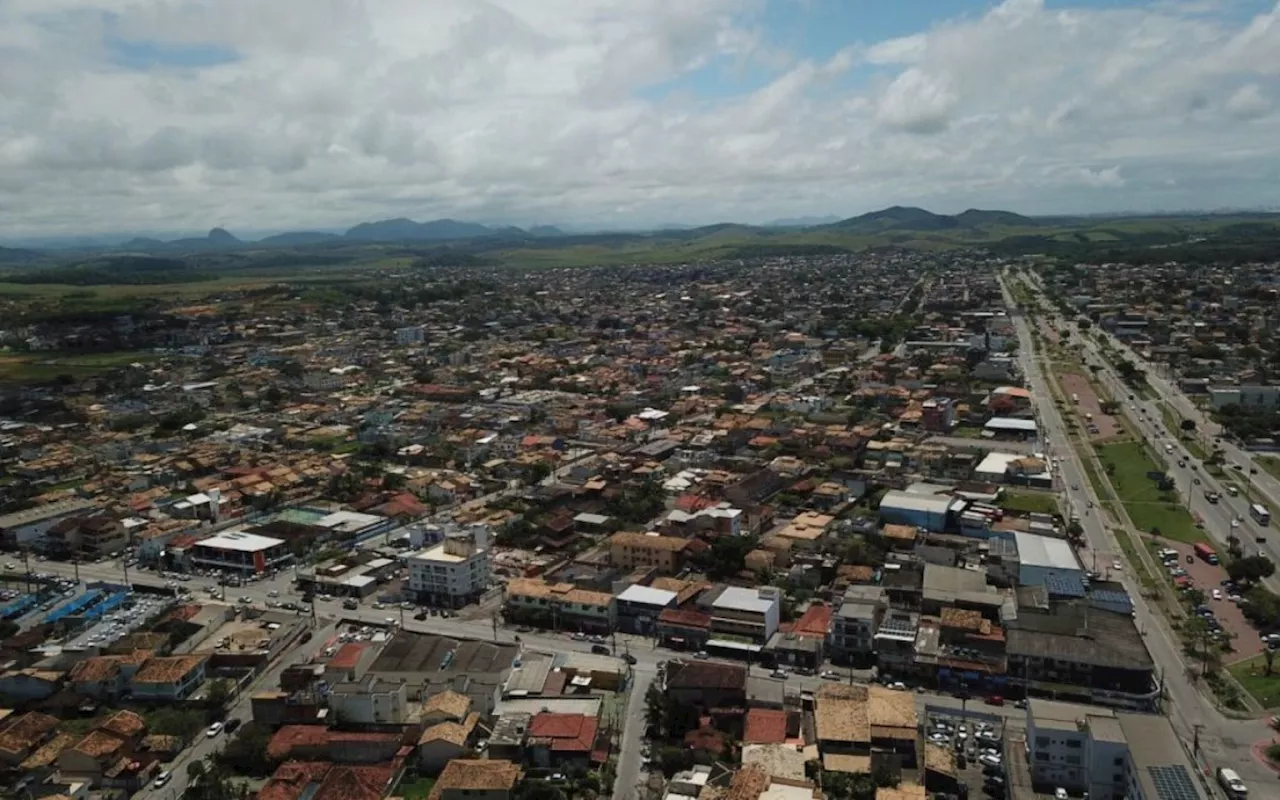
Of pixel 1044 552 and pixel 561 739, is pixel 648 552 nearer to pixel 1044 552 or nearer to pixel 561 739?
pixel 561 739

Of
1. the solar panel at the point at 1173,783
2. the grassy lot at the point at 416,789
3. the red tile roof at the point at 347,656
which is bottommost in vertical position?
the grassy lot at the point at 416,789

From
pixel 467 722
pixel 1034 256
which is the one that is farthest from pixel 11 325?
pixel 1034 256

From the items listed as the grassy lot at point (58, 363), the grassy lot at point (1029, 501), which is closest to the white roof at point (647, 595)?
the grassy lot at point (1029, 501)

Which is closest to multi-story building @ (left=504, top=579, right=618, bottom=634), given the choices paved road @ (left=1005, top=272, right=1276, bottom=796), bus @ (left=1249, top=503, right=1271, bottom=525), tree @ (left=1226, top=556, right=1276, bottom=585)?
paved road @ (left=1005, top=272, right=1276, bottom=796)

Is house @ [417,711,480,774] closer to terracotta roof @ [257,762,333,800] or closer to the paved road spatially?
terracotta roof @ [257,762,333,800]

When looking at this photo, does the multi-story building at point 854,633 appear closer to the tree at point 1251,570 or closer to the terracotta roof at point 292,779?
the tree at point 1251,570
